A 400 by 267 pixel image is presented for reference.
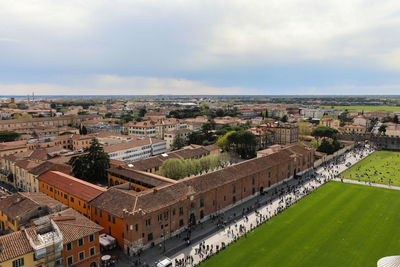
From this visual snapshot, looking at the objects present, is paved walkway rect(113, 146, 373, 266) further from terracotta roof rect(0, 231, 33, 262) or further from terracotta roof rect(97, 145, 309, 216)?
terracotta roof rect(0, 231, 33, 262)

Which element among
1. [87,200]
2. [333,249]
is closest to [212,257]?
[333,249]

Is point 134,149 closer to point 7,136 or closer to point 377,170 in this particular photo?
point 7,136

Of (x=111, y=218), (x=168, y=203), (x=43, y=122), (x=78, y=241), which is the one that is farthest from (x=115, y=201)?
(x=43, y=122)

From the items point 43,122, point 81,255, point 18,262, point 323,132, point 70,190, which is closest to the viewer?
point 18,262

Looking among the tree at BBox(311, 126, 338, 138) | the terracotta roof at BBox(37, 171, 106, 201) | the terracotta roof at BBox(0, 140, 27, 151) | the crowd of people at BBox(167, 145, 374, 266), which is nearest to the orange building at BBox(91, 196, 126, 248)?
the terracotta roof at BBox(37, 171, 106, 201)

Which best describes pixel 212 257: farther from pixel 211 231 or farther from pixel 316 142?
pixel 316 142

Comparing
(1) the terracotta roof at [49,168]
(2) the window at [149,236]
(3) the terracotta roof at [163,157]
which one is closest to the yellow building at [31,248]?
(2) the window at [149,236]
